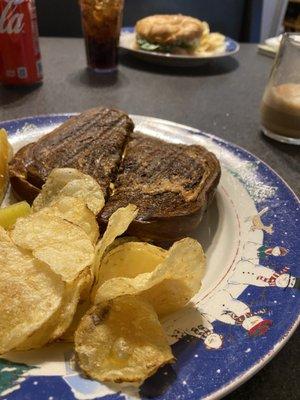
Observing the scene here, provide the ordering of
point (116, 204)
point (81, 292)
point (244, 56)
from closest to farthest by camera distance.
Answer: point (81, 292)
point (116, 204)
point (244, 56)

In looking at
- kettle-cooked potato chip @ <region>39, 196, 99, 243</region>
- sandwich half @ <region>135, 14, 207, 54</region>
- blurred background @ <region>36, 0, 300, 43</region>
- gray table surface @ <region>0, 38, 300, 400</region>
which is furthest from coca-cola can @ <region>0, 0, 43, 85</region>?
blurred background @ <region>36, 0, 300, 43</region>

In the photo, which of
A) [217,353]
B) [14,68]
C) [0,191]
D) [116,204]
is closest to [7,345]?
[217,353]

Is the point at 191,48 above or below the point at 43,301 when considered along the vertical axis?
below

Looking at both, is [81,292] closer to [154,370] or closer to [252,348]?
[154,370]

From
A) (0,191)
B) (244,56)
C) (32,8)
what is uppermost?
(32,8)

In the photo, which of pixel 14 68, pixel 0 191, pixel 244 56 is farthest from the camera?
pixel 244 56

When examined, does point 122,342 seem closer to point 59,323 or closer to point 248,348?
point 59,323

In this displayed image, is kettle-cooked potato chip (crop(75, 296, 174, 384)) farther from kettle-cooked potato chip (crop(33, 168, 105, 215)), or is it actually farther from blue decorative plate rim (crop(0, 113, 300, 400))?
kettle-cooked potato chip (crop(33, 168, 105, 215))

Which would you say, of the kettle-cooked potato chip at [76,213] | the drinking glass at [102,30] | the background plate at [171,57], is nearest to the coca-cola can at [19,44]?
the drinking glass at [102,30]

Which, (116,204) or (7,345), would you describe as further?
(116,204)
